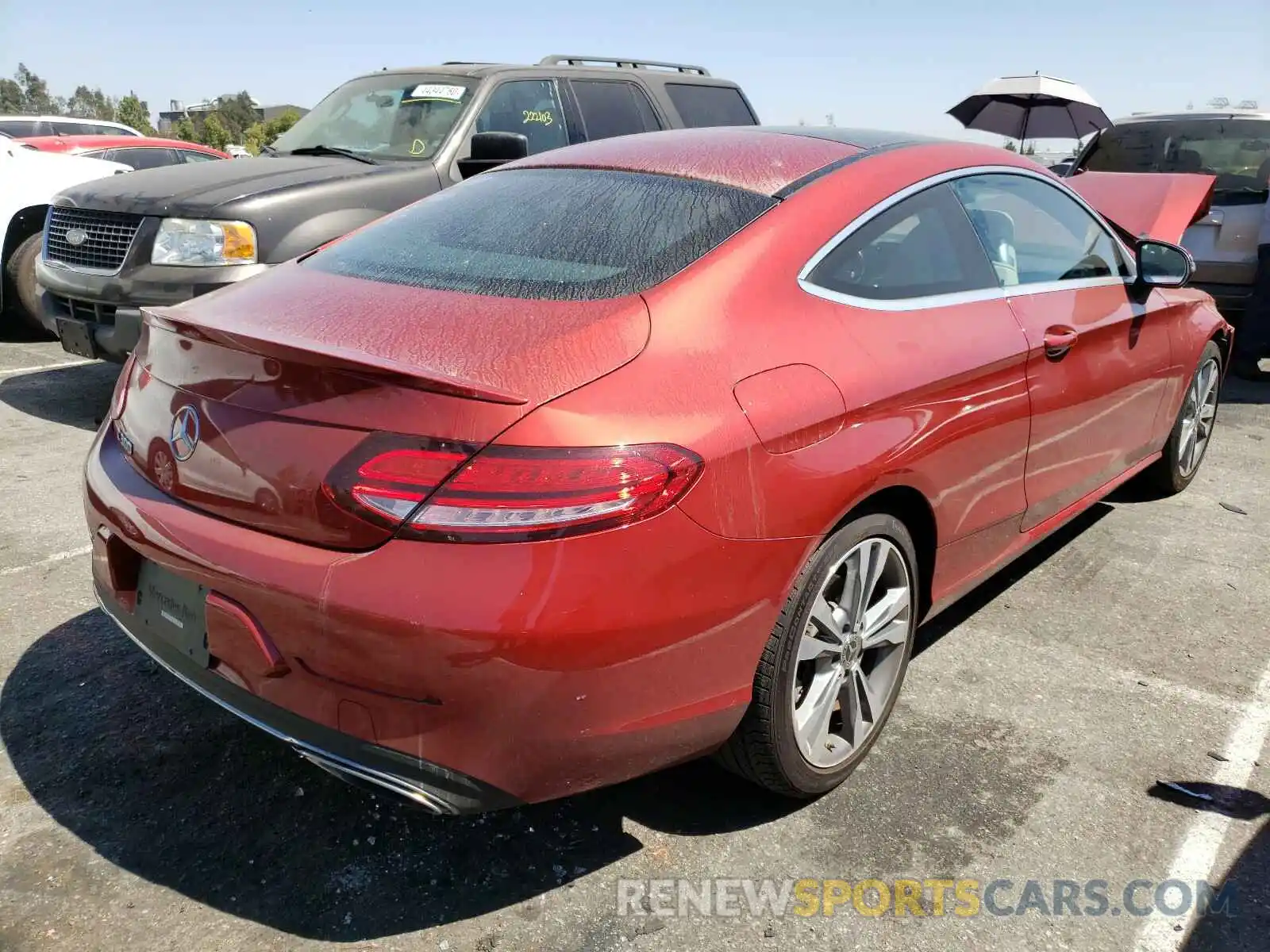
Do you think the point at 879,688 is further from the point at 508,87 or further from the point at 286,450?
the point at 508,87

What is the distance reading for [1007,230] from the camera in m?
3.24

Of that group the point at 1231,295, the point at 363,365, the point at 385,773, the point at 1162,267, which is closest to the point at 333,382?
the point at 363,365

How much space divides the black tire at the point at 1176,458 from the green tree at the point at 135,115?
3367 inches

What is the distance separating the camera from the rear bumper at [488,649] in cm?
184

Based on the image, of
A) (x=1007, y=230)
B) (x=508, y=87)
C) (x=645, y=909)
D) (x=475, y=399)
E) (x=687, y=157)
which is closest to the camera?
(x=475, y=399)

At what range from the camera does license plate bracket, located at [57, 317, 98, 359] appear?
5.12 m

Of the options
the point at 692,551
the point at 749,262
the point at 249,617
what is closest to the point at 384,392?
the point at 249,617

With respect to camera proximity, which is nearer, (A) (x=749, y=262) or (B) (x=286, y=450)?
(B) (x=286, y=450)

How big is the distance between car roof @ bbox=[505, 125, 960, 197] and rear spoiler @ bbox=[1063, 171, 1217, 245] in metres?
2.83

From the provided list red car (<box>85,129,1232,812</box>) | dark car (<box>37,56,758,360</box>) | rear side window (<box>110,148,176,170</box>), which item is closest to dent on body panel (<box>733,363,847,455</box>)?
red car (<box>85,129,1232,812</box>)

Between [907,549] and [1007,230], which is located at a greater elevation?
[1007,230]

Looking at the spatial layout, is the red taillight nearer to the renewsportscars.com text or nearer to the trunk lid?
the trunk lid

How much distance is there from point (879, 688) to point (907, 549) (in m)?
0.38

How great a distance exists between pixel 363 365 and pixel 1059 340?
2.18 metres
